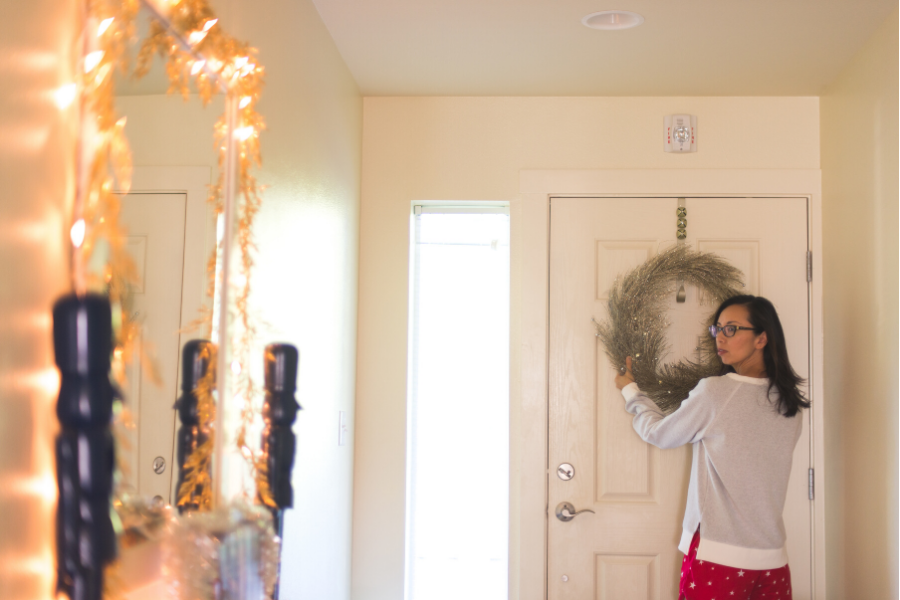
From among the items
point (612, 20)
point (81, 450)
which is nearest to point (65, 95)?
point (81, 450)

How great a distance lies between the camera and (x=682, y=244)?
2.50 metres

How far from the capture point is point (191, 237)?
1042 mm

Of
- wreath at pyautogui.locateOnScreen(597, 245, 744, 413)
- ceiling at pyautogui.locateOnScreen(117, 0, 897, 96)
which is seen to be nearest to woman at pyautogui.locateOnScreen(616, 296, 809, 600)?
wreath at pyautogui.locateOnScreen(597, 245, 744, 413)

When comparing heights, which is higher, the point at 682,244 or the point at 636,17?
the point at 636,17

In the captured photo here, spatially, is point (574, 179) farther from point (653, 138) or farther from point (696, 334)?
point (696, 334)

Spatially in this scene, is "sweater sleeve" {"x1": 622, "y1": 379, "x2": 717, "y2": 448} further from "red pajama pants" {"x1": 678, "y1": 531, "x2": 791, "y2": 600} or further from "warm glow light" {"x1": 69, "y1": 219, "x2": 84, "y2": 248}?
"warm glow light" {"x1": 69, "y1": 219, "x2": 84, "y2": 248}

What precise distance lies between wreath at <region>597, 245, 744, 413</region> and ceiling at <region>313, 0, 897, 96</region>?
0.61 meters

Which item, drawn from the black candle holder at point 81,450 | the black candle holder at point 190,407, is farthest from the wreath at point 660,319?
the black candle holder at point 81,450

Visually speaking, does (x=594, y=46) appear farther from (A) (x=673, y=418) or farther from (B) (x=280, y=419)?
(B) (x=280, y=419)

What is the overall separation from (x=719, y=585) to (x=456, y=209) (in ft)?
4.98

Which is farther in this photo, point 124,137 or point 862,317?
point 862,317

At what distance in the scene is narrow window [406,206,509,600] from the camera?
2.60m

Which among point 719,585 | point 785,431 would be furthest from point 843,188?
point 719,585

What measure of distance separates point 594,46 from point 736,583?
163 cm
